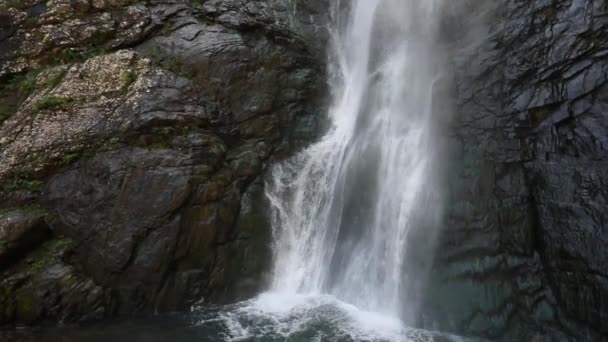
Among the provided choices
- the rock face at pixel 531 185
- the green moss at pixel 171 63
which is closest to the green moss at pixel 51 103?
the green moss at pixel 171 63

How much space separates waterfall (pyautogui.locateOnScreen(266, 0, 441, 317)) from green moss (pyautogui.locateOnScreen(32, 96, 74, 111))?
5109 millimetres

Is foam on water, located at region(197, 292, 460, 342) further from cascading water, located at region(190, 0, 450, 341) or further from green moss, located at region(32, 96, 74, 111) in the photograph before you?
green moss, located at region(32, 96, 74, 111)

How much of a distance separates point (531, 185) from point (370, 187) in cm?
352

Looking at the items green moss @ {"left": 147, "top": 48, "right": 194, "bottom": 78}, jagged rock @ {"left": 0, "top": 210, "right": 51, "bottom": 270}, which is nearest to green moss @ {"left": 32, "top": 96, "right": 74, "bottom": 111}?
green moss @ {"left": 147, "top": 48, "right": 194, "bottom": 78}

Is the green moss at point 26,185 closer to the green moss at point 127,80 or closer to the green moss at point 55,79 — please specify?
the green moss at point 55,79

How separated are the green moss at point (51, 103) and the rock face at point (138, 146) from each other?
3 cm

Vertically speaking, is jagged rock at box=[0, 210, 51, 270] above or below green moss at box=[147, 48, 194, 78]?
Result: below

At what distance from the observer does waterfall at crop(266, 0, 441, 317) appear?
909 cm

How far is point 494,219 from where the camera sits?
7.85 metres

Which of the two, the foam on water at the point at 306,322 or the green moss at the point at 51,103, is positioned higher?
the green moss at the point at 51,103

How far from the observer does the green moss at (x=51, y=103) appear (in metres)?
9.48

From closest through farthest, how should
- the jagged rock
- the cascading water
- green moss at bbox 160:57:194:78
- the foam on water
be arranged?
the foam on water
the jagged rock
the cascading water
green moss at bbox 160:57:194:78

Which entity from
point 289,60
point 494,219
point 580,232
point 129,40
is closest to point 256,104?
point 289,60

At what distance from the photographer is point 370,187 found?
9992 mm
